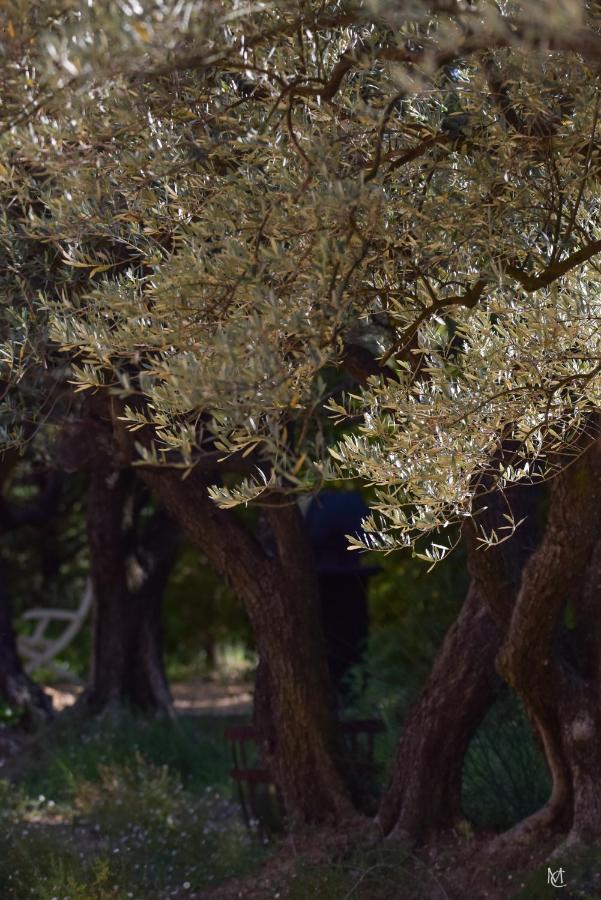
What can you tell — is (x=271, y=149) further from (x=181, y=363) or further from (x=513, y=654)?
(x=513, y=654)

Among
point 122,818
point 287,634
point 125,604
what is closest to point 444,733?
point 287,634

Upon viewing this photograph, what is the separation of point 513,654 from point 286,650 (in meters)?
1.52

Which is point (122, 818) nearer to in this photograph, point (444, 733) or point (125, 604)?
point (444, 733)

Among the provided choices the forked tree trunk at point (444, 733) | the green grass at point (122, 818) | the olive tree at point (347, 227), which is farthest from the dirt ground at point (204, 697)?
the olive tree at point (347, 227)

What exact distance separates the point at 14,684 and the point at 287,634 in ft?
15.5

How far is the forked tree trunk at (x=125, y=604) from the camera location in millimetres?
9531

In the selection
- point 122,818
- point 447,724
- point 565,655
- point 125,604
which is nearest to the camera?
point 565,655

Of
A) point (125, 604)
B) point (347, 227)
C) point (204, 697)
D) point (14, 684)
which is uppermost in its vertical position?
point (347, 227)

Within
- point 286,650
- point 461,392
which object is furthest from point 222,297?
point 286,650

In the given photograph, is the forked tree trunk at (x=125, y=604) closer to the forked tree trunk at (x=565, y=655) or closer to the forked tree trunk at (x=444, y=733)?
the forked tree trunk at (x=444, y=733)

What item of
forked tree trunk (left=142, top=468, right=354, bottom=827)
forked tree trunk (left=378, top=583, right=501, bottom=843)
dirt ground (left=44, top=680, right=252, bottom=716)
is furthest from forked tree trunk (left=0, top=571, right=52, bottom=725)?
forked tree trunk (left=378, top=583, right=501, bottom=843)

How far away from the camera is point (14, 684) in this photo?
9.85m

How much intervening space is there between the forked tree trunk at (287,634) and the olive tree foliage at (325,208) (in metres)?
1.67

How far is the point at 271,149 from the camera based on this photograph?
12.2 feet
